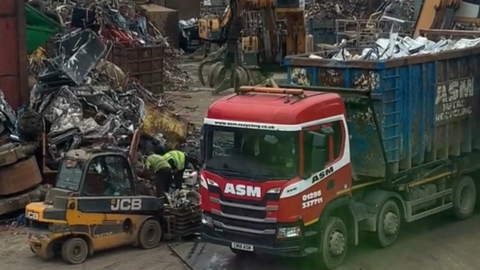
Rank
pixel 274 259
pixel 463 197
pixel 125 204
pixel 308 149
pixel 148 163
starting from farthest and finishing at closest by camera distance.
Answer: pixel 148 163, pixel 463 197, pixel 125 204, pixel 274 259, pixel 308 149

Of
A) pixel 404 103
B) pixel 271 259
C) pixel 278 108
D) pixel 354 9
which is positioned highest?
pixel 354 9

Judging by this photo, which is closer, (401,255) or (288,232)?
(288,232)

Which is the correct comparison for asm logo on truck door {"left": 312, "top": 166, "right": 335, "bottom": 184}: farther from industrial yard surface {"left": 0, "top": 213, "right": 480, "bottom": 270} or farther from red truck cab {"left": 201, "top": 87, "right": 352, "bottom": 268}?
industrial yard surface {"left": 0, "top": 213, "right": 480, "bottom": 270}

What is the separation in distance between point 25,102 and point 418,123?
8134mm

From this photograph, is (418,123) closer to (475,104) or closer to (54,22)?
(475,104)

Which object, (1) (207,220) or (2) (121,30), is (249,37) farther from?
(1) (207,220)

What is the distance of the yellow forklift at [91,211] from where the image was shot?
1264cm

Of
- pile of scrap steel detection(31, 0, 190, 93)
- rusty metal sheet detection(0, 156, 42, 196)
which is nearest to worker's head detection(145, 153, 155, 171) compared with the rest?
rusty metal sheet detection(0, 156, 42, 196)

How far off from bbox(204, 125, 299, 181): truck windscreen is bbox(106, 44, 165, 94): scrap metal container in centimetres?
1238

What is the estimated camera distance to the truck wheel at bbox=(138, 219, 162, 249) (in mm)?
13562

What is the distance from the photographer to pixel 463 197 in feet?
49.8

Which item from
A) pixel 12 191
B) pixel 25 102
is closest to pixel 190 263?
pixel 12 191

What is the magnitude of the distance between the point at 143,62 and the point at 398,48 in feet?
38.4

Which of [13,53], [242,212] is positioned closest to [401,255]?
[242,212]
